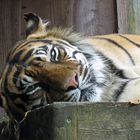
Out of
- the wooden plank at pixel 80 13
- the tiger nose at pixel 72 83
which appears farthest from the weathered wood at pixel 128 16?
the tiger nose at pixel 72 83

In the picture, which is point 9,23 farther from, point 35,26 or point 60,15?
point 35,26

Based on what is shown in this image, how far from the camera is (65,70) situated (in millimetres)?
2068

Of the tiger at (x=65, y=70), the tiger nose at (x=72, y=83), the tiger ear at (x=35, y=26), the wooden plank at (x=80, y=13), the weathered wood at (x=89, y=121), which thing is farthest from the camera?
the wooden plank at (x=80, y=13)

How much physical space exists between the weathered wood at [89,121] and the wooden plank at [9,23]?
2315mm

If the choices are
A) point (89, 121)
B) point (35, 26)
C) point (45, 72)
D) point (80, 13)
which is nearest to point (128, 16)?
point (80, 13)

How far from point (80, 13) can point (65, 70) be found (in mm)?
1747

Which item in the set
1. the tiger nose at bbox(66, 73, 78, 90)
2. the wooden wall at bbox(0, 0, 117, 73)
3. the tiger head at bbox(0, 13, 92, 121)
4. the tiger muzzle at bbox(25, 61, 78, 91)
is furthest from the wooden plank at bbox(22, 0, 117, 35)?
the tiger nose at bbox(66, 73, 78, 90)

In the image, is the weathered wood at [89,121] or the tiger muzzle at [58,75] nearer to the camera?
the weathered wood at [89,121]

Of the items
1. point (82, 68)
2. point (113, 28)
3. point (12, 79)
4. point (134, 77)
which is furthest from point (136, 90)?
point (113, 28)

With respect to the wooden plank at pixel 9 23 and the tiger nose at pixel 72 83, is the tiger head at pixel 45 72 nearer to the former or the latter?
the tiger nose at pixel 72 83

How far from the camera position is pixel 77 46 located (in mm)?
2602

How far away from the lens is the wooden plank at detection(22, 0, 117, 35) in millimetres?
3758

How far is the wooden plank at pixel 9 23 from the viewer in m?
3.78

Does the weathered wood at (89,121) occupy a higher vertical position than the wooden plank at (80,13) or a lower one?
lower
